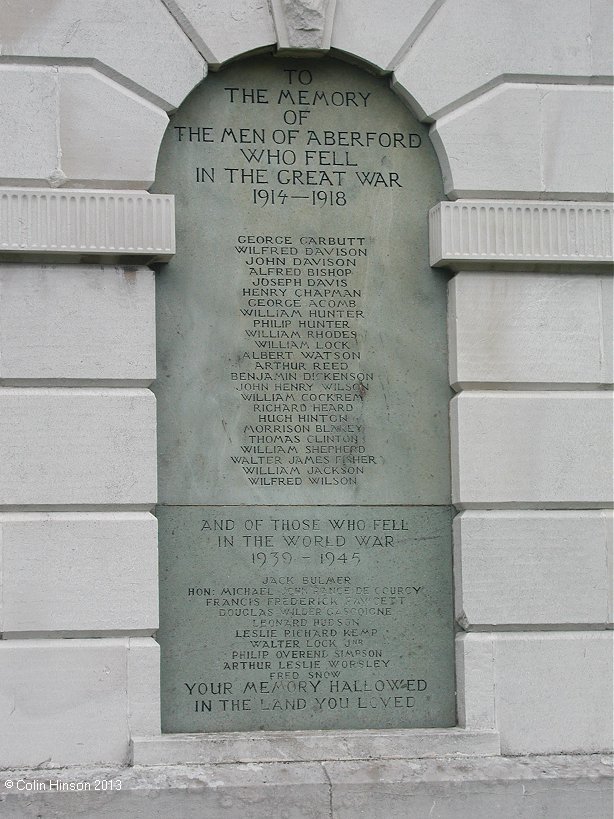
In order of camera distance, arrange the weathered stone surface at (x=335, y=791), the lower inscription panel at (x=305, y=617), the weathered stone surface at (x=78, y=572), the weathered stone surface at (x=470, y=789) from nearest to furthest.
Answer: the weathered stone surface at (x=335, y=791) → the weathered stone surface at (x=470, y=789) → the weathered stone surface at (x=78, y=572) → the lower inscription panel at (x=305, y=617)

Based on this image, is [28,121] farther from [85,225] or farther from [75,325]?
[75,325]

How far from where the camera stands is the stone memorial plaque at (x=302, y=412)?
9016 millimetres

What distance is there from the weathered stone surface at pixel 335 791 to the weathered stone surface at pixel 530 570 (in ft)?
3.16

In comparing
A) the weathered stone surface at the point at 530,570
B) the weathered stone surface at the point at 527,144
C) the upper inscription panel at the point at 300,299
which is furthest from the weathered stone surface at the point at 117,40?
the weathered stone surface at the point at 530,570

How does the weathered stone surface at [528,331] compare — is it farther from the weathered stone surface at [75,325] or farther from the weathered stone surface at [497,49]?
the weathered stone surface at [75,325]

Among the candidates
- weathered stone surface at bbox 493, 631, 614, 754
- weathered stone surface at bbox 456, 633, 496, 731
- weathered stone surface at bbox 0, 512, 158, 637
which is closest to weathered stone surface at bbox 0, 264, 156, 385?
weathered stone surface at bbox 0, 512, 158, 637

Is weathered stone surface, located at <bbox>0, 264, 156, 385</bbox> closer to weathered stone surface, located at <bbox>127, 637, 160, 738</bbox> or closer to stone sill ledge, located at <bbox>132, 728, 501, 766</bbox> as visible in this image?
weathered stone surface, located at <bbox>127, 637, 160, 738</bbox>

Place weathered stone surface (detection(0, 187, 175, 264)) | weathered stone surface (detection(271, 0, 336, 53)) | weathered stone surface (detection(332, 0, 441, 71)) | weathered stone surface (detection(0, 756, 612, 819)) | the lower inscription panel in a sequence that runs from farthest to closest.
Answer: weathered stone surface (detection(332, 0, 441, 71))
weathered stone surface (detection(271, 0, 336, 53))
the lower inscription panel
weathered stone surface (detection(0, 187, 175, 264))
weathered stone surface (detection(0, 756, 612, 819))

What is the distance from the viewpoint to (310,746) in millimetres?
8742

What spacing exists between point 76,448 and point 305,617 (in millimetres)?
1895

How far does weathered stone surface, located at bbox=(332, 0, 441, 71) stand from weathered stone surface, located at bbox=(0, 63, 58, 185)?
6.48ft

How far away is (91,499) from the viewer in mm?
8711

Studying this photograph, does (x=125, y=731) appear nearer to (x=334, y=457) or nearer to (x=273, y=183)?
(x=334, y=457)

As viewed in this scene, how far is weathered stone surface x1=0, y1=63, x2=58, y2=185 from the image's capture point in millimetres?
8812
